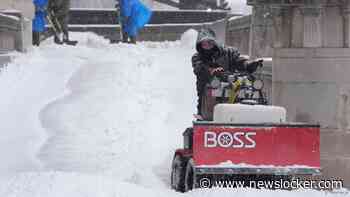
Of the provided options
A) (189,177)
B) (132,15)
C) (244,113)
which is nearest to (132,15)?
(132,15)

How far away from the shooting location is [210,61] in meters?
9.80

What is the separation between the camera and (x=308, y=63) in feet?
36.6

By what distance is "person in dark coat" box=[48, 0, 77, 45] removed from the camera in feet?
96.2

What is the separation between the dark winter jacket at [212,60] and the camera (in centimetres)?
959

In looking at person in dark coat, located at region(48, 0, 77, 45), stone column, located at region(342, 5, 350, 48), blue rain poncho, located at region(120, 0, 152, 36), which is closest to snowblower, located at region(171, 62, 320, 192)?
stone column, located at region(342, 5, 350, 48)

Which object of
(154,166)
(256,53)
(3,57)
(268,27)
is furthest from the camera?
(3,57)

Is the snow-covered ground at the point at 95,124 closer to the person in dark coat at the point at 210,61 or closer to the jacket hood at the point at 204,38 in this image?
the person in dark coat at the point at 210,61

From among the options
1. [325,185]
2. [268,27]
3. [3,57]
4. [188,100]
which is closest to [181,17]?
[3,57]

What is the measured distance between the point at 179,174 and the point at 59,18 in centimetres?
2049

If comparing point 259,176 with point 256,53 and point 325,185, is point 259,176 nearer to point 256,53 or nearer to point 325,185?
point 325,185

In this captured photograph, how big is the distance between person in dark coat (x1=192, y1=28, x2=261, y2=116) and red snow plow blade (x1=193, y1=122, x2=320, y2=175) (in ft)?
3.29

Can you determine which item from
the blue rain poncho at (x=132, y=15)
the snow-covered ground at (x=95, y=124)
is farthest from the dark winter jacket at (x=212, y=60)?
the blue rain poncho at (x=132, y=15)

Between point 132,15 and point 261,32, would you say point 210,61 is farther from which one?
point 132,15

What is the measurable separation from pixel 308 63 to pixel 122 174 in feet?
9.58
